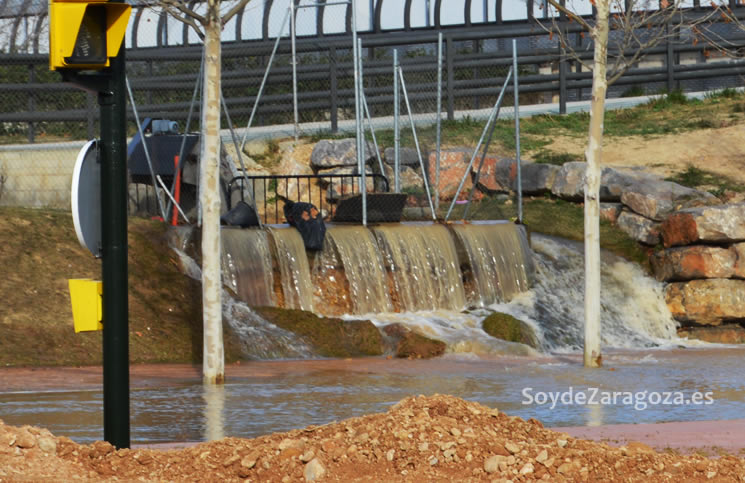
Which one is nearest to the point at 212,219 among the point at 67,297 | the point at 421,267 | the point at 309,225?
the point at 67,297

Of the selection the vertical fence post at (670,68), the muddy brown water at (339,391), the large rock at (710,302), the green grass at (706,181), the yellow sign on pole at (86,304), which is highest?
the vertical fence post at (670,68)

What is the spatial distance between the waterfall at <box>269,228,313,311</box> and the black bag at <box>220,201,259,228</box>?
20.6 inches

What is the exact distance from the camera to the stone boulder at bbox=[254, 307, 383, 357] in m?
14.4

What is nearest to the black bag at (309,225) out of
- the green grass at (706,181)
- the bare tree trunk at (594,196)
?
the bare tree trunk at (594,196)

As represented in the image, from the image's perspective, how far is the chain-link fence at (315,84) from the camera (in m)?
21.1

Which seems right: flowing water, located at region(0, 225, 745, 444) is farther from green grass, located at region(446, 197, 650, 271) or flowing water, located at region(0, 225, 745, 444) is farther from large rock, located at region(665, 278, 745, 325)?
green grass, located at region(446, 197, 650, 271)

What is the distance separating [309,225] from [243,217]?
1034 mm

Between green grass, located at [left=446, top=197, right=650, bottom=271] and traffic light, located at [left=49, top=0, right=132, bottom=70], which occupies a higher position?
traffic light, located at [left=49, top=0, right=132, bottom=70]

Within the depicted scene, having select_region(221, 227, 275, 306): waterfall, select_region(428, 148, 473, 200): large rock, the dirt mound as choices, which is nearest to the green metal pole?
the dirt mound

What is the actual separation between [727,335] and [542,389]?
7.46 metres

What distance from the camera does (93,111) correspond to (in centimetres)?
2064

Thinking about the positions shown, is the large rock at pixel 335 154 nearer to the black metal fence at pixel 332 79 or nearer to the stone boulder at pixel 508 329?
the black metal fence at pixel 332 79

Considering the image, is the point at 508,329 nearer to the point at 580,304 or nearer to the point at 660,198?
the point at 580,304

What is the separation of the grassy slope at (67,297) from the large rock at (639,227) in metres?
8.32
